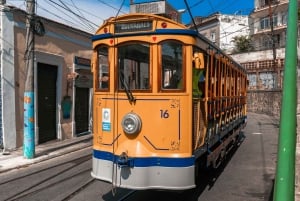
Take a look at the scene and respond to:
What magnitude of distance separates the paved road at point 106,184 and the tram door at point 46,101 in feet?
Answer: 10.6

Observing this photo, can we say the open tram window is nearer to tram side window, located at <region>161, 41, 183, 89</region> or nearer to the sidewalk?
tram side window, located at <region>161, 41, 183, 89</region>

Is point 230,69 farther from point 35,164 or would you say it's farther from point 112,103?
point 35,164

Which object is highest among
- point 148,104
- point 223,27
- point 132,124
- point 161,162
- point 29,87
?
point 223,27

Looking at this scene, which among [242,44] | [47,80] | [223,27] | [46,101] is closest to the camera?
[46,101]

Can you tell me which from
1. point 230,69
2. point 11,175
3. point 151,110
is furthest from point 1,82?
point 151,110

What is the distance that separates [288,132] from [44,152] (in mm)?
10563

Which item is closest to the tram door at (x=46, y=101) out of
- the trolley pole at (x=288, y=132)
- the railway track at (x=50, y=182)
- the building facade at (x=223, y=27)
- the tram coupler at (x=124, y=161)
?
the railway track at (x=50, y=182)

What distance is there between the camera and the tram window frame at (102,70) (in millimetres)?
6902

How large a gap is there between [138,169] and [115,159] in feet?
1.57

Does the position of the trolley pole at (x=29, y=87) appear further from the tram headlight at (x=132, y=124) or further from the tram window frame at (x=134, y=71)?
the tram headlight at (x=132, y=124)

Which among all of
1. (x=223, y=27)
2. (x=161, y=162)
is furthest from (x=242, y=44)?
(x=161, y=162)

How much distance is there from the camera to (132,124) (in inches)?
253

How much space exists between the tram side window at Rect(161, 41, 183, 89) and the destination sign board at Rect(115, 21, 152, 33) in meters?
0.41

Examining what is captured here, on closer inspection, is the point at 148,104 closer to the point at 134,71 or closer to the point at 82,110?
the point at 134,71
